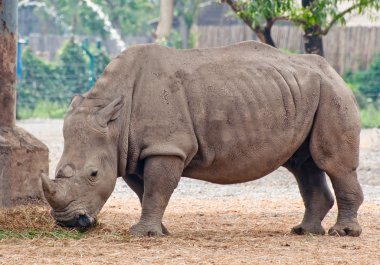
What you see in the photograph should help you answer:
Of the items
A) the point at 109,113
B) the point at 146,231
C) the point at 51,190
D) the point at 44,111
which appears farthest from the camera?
the point at 44,111

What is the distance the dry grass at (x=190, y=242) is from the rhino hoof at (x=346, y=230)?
73 millimetres

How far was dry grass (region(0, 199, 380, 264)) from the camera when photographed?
723 centimetres

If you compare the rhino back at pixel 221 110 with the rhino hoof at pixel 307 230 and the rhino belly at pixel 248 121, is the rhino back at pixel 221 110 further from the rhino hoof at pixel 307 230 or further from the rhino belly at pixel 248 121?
the rhino hoof at pixel 307 230

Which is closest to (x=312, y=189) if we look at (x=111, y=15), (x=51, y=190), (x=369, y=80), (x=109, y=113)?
(x=109, y=113)

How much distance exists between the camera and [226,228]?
9.36 m

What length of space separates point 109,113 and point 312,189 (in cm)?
194

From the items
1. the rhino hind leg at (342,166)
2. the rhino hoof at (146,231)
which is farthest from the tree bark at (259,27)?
the rhino hoof at (146,231)

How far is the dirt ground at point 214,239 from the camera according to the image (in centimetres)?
726

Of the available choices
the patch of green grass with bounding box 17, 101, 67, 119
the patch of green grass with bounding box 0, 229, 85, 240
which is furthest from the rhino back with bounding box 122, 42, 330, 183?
the patch of green grass with bounding box 17, 101, 67, 119

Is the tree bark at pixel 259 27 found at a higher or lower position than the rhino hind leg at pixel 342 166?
higher

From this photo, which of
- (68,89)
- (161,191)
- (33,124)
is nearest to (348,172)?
(161,191)

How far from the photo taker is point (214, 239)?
8328 millimetres

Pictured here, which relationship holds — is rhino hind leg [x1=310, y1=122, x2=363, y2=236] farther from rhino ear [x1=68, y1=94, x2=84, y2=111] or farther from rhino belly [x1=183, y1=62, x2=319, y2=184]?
rhino ear [x1=68, y1=94, x2=84, y2=111]

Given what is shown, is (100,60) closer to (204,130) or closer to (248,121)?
(248,121)
